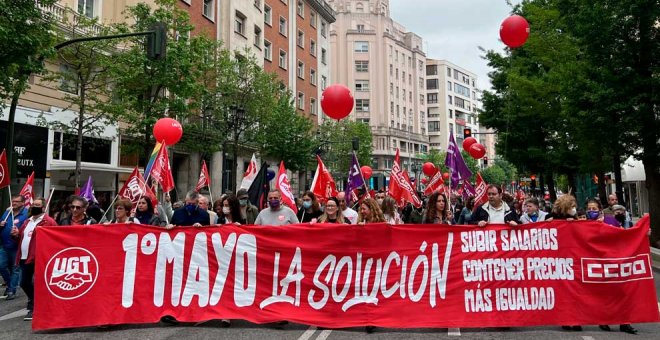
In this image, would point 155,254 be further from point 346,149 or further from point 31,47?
point 346,149

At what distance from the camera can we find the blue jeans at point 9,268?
8484mm

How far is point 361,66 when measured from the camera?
74.2m

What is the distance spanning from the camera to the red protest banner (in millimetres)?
6285

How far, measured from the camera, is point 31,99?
18828 millimetres

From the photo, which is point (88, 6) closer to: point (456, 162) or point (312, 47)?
point (456, 162)

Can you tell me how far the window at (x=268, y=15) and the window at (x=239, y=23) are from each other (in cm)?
405

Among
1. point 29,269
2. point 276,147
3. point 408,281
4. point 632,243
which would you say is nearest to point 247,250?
point 408,281

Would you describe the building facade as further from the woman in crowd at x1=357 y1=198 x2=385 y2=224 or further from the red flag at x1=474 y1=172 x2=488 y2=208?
the woman in crowd at x1=357 y1=198 x2=385 y2=224

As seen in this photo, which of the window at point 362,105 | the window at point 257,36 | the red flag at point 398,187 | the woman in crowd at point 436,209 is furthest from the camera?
the window at point 362,105

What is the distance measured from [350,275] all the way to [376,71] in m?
69.6

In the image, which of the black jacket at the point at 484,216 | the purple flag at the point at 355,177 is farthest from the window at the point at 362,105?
the black jacket at the point at 484,216

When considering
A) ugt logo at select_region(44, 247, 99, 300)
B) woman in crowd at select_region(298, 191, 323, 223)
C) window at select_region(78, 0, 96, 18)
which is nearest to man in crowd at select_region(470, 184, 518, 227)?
woman in crowd at select_region(298, 191, 323, 223)

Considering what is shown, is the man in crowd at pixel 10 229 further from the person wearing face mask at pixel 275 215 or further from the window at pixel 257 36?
the window at pixel 257 36

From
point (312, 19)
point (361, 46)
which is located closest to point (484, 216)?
point (312, 19)
